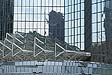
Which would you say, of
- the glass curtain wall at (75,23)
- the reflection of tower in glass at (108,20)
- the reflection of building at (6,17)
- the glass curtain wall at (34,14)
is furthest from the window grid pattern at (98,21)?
the reflection of building at (6,17)

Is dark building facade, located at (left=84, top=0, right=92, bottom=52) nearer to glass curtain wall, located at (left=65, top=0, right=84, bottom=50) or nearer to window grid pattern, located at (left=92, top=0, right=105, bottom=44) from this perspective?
glass curtain wall, located at (left=65, top=0, right=84, bottom=50)

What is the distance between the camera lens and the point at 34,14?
77.1 m

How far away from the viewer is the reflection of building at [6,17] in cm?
7838

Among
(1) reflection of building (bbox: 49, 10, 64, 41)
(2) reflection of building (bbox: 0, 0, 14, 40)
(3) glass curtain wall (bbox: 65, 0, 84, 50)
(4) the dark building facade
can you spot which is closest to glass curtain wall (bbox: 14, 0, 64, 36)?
(1) reflection of building (bbox: 49, 10, 64, 41)

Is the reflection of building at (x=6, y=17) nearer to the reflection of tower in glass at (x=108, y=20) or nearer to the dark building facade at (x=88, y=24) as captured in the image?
the dark building facade at (x=88, y=24)

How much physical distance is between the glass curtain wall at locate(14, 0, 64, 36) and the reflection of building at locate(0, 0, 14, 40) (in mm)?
1343

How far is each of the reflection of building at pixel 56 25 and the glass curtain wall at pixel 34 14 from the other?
0.81 meters

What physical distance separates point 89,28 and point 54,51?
20.6m

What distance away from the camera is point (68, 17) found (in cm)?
7375

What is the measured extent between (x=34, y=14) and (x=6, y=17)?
6837 mm

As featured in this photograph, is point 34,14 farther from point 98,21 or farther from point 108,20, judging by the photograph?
point 108,20

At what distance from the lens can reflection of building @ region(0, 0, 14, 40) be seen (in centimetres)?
7838

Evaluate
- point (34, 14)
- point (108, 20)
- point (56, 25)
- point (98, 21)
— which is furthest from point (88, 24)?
point (34, 14)

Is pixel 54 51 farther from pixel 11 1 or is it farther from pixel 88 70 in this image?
pixel 11 1
